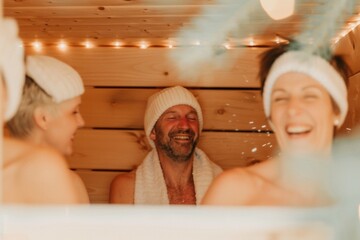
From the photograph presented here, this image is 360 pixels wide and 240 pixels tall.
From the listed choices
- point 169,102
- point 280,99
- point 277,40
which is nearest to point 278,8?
point 277,40

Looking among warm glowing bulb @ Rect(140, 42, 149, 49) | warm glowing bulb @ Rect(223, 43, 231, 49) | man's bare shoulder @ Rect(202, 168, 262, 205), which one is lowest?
man's bare shoulder @ Rect(202, 168, 262, 205)

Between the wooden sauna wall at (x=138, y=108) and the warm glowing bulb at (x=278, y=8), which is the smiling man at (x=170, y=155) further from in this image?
the warm glowing bulb at (x=278, y=8)

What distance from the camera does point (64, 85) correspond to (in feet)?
3.71

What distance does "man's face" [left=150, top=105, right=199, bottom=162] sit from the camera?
1.21 m

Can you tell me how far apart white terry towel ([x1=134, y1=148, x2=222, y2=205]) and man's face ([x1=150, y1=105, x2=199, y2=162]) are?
2 centimetres

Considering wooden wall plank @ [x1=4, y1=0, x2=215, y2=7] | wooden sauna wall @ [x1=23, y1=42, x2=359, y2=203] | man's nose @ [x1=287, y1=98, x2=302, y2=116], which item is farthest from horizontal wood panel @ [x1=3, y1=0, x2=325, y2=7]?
man's nose @ [x1=287, y1=98, x2=302, y2=116]

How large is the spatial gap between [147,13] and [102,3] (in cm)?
10

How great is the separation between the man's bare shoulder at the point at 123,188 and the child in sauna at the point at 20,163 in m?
0.07

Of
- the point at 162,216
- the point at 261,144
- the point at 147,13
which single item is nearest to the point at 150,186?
the point at 162,216

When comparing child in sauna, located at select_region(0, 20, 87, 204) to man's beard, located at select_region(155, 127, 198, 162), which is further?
man's beard, located at select_region(155, 127, 198, 162)

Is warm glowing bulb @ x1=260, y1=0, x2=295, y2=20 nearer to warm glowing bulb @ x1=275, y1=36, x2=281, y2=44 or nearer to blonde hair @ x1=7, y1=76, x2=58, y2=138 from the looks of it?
warm glowing bulb @ x1=275, y1=36, x2=281, y2=44

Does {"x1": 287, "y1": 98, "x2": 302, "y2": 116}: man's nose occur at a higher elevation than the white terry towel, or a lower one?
higher

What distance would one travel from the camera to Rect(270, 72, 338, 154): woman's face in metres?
1.07

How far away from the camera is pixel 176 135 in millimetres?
1214
